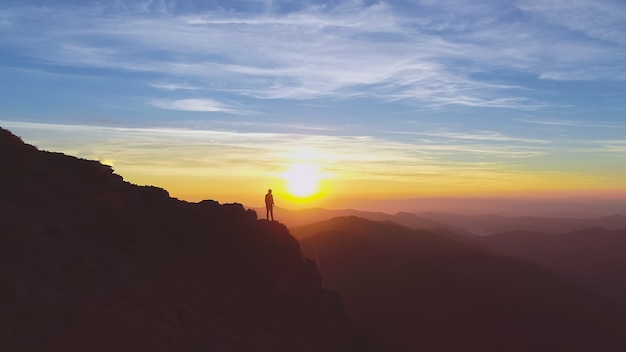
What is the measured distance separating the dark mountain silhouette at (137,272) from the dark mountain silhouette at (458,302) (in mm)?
17151

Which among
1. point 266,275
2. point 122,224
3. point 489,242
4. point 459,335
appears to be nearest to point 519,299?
point 459,335

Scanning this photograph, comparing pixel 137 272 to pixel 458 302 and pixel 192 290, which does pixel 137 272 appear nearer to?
pixel 192 290

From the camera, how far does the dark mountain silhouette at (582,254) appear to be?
9481 cm

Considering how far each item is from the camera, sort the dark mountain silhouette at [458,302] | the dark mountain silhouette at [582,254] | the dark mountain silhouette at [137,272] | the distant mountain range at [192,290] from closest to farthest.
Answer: the dark mountain silhouette at [137,272] < the distant mountain range at [192,290] < the dark mountain silhouette at [458,302] < the dark mountain silhouette at [582,254]

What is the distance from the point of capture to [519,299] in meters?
60.4

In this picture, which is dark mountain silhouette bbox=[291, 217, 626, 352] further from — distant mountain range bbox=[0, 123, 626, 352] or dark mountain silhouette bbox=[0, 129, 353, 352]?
dark mountain silhouette bbox=[0, 129, 353, 352]

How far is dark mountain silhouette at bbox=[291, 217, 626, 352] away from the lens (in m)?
48.0

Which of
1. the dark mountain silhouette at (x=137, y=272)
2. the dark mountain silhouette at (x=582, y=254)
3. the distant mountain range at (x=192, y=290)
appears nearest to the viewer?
the dark mountain silhouette at (x=137, y=272)

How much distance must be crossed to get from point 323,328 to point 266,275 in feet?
17.2

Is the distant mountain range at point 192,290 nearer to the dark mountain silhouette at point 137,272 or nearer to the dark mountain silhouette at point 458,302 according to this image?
the dark mountain silhouette at point 137,272

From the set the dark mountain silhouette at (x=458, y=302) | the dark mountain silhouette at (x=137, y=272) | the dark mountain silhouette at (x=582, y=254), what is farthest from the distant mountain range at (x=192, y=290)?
the dark mountain silhouette at (x=582, y=254)

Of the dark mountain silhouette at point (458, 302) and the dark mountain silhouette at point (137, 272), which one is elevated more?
the dark mountain silhouette at point (137, 272)

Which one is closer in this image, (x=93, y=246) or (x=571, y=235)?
(x=93, y=246)

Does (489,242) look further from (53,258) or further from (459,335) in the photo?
(53,258)
